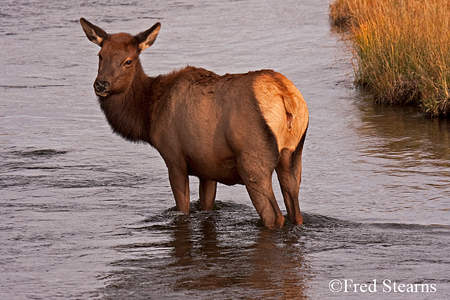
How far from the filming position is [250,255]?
719 cm

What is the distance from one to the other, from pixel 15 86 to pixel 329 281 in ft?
41.4

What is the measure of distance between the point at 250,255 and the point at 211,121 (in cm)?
136

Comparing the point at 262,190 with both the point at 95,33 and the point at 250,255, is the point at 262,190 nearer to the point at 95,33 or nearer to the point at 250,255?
the point at 250,255

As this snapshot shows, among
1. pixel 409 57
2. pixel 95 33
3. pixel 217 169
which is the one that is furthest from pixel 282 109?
pixel 409 57

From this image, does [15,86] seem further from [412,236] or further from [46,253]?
[412,236]

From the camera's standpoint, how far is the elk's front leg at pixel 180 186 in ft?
26.6

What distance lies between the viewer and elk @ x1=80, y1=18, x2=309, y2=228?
7312 mm

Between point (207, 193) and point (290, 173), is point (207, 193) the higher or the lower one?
the lower one

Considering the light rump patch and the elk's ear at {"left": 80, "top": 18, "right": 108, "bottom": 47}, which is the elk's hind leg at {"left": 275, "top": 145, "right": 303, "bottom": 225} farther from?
the elk's ear at {"left": 80, "top": 18, "right": 108, "bottom": 47}

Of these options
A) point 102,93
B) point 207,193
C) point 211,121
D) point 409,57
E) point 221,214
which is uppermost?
point 102,93

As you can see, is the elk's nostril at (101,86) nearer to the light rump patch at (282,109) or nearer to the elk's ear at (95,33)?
the elk's ear at (95,33)

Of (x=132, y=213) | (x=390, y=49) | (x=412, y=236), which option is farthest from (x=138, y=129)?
(x=390, y=49)

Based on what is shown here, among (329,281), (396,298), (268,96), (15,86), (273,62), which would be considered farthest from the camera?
(273,62)

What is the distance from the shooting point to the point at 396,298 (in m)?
6.01
